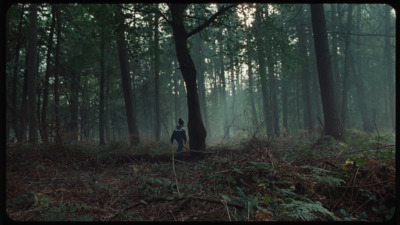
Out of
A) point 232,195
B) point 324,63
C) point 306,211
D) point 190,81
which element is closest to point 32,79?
point 190,81

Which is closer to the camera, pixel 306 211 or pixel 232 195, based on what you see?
pixel 306 211

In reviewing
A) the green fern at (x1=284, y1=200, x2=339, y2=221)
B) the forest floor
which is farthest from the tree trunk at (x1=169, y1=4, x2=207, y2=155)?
the green fern at (x1=284, y1=200, x2=339, y2=221)

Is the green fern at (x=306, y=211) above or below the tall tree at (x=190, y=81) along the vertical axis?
below

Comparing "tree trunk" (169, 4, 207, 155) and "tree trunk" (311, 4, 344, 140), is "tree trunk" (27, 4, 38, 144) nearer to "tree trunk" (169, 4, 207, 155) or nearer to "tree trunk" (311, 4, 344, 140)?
"tree trunk" (169, 4, 207, 155)

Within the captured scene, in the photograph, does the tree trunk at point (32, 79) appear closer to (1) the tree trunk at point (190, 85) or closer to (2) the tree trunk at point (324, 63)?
(1) the tree trunk at point (190, 85)

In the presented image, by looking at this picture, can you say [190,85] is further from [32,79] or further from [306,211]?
[306,211]

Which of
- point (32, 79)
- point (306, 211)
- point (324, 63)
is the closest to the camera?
point (306, 211)

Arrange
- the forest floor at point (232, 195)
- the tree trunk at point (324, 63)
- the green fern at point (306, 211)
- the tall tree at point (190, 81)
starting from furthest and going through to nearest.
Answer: the tree trunk at point (324, 63) < the tall tree at point (190, 81) < the forest floor at point (232, 195) < the green fern at point (306, 211)

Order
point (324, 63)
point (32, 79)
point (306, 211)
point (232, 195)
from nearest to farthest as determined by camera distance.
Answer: point (306, 211)
point (232, 195)
point (32, 79)
point (324, 63)

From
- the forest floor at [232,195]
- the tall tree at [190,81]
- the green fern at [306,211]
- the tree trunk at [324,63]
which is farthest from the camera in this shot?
the tree trunk at [324,63]

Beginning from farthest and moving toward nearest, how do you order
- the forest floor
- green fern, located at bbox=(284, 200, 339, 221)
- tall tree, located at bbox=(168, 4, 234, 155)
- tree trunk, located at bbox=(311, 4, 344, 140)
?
tree trunk, located at bbox=(311, 4, 344, 140)
tall tree, located at bbox=(168, 4, 234, 155)
the forest floor
green fern, located at bbox=(284, 200, 339, 221)

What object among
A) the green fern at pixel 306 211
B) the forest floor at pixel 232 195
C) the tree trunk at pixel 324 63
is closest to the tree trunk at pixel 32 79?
the forest floor at pixel 232 195

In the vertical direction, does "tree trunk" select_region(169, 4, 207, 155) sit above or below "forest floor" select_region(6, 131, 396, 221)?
above

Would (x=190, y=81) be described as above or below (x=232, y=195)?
above
